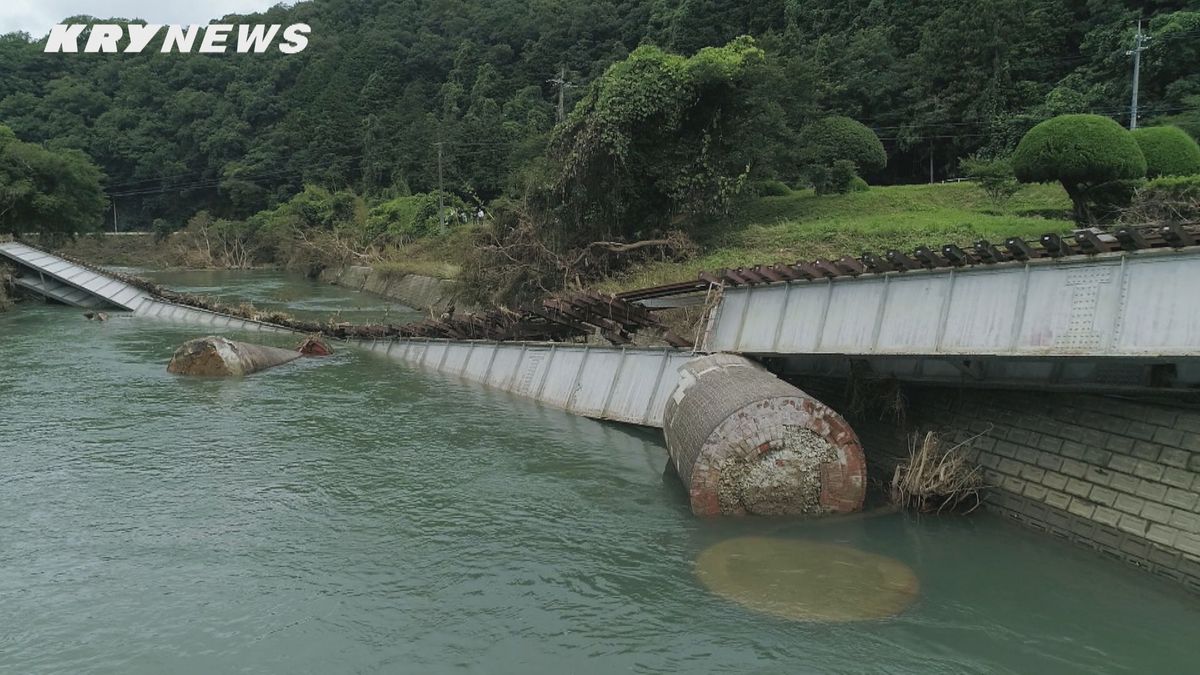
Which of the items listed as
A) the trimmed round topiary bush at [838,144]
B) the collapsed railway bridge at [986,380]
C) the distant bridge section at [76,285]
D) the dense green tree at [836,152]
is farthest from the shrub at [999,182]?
the distant bridge section at [76,285]

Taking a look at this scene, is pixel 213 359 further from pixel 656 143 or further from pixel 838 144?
pixel 838 144

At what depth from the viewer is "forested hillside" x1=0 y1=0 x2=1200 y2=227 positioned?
46.8 m

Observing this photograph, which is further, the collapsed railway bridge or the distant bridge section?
the distant bridge section

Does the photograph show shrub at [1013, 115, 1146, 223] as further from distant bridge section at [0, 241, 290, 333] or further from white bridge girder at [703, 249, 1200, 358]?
distant bridge section at [0, 241, 290, 333]

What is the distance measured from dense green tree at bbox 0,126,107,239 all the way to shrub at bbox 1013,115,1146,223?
59.8 meters

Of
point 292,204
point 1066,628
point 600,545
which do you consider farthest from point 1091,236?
point 292,204

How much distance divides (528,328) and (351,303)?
34117 millimetres

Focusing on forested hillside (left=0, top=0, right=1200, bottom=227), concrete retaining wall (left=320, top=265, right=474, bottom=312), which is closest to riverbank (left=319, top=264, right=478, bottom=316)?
concrete retaining wall (left=320, top=265, right=474, bottom=312)

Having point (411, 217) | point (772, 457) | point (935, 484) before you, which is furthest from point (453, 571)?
point (411, 217)

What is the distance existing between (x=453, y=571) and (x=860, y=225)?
2153 cm

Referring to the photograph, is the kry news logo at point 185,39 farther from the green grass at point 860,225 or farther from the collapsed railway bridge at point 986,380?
the collapsed railway bridge at point 986,380

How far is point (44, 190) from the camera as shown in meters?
57.1

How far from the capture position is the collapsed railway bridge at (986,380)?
9.43 meters

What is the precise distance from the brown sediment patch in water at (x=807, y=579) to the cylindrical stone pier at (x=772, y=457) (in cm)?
78
